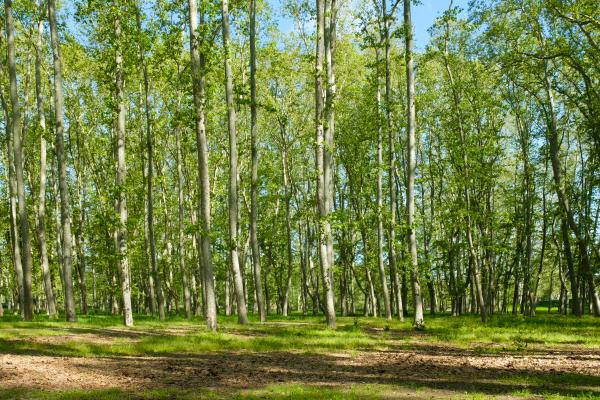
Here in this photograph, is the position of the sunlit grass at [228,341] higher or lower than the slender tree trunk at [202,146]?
lower

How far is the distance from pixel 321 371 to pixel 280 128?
29.3 metres

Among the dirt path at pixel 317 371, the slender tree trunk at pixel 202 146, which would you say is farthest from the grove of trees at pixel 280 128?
the dirt path at pixel 317 371

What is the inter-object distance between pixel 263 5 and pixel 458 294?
27.1m

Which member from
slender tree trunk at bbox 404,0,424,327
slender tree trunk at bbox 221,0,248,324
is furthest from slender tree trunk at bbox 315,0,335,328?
slender tree trunk at bbox 221,0,248,324

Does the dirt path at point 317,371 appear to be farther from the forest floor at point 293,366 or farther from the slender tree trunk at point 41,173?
the slender tree trunk at point 41,173

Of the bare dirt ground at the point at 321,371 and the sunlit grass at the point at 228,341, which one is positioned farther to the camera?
the sunlit grass at the point at 228,341

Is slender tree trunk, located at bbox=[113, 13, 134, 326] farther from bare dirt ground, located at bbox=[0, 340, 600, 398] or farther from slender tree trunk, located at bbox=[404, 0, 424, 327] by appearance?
slender tree trunk, located at bbox=[404, 0, 424, 327]

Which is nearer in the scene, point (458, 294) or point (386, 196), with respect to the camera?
point (458, 294)

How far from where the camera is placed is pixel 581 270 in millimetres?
38625

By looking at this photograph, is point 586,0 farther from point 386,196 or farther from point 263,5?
point 386,196

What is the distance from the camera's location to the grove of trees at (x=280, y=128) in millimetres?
20938

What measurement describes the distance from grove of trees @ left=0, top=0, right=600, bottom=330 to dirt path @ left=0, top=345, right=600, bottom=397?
6.58m

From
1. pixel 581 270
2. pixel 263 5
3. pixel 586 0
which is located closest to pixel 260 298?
pixel 263 5

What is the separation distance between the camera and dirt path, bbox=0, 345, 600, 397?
8.78 metres
